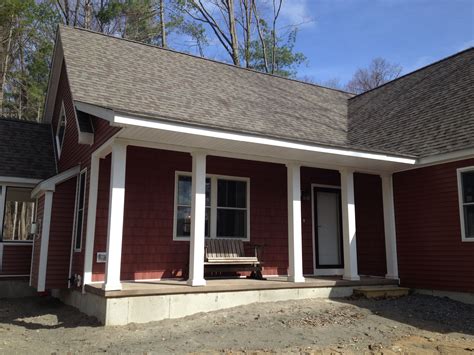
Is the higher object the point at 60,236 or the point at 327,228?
the point at 327,228

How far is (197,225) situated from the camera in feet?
22.1

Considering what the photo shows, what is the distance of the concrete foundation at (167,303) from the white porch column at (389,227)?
178 centimetres

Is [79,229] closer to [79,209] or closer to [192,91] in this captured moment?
[79,209]

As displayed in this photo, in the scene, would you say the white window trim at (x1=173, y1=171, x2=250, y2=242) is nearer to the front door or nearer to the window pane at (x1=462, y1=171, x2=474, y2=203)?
the front door

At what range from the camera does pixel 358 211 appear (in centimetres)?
991

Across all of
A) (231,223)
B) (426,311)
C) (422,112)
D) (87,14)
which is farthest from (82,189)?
(87,14)

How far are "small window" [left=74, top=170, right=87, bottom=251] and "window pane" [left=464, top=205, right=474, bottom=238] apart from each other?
6655mm

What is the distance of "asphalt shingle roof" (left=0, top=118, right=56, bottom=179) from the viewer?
9742 mm

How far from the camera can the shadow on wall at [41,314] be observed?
249 inches

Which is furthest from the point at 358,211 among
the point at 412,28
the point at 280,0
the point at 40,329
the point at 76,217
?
the point at 280,0

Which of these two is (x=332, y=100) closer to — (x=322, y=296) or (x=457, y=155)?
(x=457, y=155)

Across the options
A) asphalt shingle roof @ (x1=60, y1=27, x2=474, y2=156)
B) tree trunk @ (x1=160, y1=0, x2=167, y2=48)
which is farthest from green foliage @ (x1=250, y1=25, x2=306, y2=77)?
asphalt shingle roof @ (x1=60, y1=27, x2=474, y2=156)

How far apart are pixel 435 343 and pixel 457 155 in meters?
3.62

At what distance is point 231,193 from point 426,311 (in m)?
4.05
